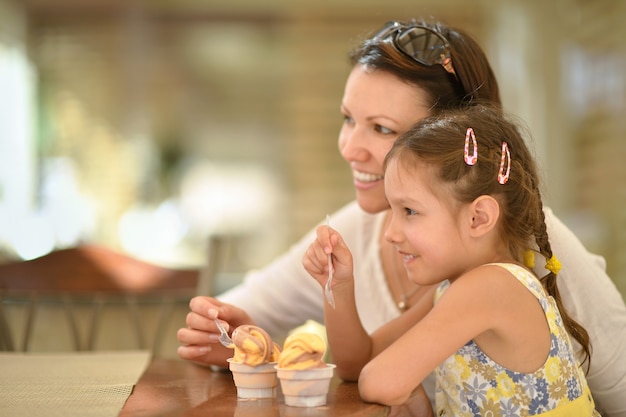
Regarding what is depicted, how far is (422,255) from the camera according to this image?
1.37 m

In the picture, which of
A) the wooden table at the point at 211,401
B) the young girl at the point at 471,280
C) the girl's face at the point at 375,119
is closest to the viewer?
the wooden table at the point at 211,401

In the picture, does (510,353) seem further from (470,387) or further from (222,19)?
(222,19)

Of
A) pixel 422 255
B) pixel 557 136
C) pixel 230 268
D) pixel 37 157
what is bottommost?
pixel 230 268

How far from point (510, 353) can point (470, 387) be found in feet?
0.27

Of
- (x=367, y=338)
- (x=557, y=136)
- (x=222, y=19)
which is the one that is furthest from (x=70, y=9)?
(x=367, y=338)

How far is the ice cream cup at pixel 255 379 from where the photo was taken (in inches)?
46.7

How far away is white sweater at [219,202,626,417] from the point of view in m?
1.61

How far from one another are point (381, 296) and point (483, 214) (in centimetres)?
55

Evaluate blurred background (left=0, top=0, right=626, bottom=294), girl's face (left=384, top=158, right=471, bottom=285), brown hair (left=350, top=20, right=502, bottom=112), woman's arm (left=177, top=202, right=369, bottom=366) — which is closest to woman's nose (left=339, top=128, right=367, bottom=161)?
brown hair (left=350, top=20, right=502, bottom=112)

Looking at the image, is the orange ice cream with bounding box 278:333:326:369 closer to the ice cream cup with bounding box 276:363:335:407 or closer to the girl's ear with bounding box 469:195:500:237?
the ice cream cup with bounding box 276:363:335:407

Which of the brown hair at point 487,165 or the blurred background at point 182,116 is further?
the blurred background at point 182,116

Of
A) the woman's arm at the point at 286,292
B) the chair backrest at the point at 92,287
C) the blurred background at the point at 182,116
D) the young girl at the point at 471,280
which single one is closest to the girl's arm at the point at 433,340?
the young girl at the point at 471,280

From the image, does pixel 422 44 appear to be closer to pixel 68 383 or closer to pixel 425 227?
pixel 425 227

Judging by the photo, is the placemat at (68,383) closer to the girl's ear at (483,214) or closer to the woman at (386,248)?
the woman at (386,248)
